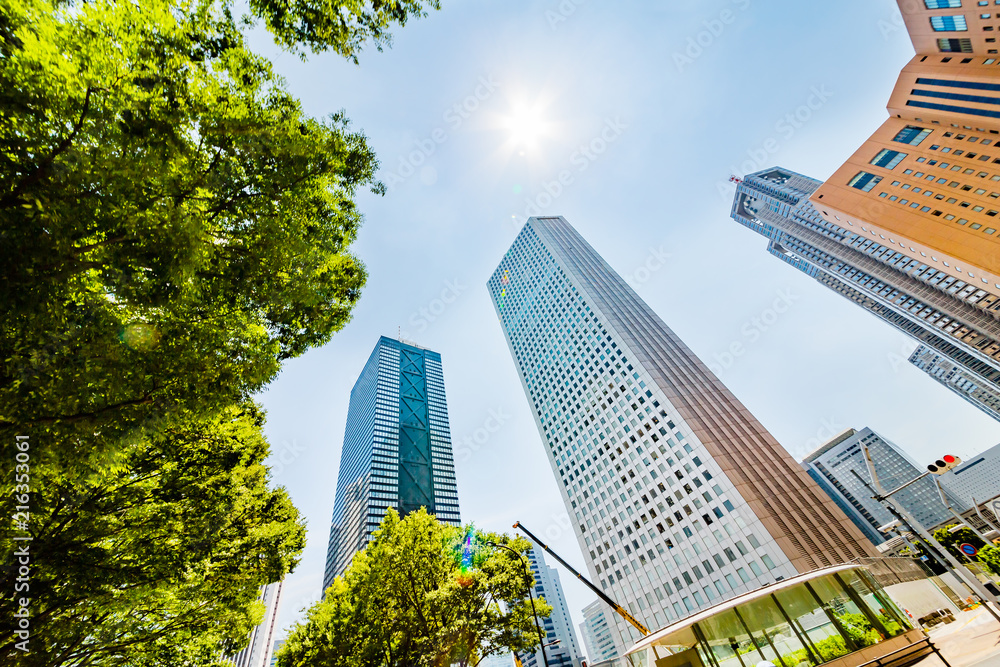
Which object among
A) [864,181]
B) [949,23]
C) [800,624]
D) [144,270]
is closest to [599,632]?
[864,181]

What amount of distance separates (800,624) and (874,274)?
145662 mm

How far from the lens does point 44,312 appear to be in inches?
195

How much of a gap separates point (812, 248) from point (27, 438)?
169 metres

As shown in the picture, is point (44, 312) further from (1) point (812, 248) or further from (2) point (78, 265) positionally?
(1) point (812, 248)

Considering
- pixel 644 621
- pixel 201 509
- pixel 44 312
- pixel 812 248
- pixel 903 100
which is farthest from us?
pixel 812 248

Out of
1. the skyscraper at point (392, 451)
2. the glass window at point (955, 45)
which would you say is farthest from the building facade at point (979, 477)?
the skyscraper at point (392, 451)

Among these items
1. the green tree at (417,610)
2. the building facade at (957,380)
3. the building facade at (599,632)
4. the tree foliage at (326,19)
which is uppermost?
the building facade at (957,380)

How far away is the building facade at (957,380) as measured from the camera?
436ft

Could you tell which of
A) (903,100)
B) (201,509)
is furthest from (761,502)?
(903,100)

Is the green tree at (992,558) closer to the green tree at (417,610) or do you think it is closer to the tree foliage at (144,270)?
the green tree at (417,610)

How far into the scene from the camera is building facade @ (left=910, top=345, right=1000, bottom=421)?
13300 centimetres

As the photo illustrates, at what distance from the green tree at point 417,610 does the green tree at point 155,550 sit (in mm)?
6179

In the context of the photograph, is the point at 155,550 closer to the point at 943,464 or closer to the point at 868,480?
the point at 943,464

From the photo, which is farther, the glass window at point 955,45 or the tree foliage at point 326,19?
the glass window at point 955,45
